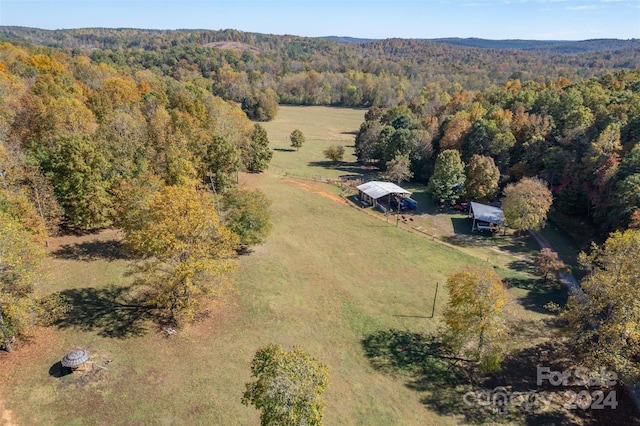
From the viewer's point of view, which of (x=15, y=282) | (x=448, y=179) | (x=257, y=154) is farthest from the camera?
(x=257, y=154)

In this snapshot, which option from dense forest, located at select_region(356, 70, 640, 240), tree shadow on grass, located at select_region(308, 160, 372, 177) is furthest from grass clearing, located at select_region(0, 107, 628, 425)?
tree shadow on grass, located at select_region(308, 160, 372, 177)

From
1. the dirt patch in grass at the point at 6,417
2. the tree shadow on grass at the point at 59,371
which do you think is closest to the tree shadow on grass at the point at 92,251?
the tree shadow on grass at the point at 59,371

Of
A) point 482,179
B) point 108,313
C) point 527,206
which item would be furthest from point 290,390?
point 482,179

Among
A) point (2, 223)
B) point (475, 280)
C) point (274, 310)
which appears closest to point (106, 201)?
point (2, 223)

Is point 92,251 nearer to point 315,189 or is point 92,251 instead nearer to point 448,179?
point 315,189

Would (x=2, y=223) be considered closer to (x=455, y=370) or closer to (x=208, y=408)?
(x=208, y=408)

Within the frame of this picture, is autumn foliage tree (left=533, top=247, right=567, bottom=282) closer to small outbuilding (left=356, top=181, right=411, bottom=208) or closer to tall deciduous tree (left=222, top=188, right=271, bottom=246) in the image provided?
small outbuilding (left=356, top=181, right=411, bottom=208)

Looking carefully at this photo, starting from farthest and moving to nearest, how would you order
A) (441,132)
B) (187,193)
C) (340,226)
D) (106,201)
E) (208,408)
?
(441,132) → (340,226) → (106,201) → (187,193) → (208,408)
